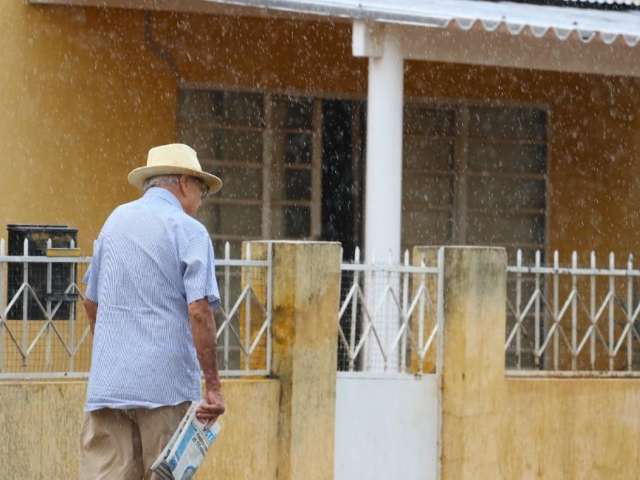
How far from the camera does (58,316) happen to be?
7668 mm

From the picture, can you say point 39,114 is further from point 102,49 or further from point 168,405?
point 168,405

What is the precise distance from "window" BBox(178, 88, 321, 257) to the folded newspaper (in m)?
5.56

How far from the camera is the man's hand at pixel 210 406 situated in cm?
558

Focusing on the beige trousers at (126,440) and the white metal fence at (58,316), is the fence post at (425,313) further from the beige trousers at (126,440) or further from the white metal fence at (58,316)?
the beige trousers at (126,440)

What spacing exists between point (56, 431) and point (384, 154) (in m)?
2.86

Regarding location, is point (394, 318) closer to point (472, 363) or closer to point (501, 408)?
point (472, 363)

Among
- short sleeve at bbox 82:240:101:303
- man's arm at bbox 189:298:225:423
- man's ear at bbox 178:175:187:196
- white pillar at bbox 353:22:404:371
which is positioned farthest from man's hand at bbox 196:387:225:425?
white pillar at bbox 353:22:404:371

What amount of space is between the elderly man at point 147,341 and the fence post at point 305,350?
226cm

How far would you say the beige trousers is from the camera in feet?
18.5

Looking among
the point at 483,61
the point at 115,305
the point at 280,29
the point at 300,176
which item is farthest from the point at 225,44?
the point at 115,305

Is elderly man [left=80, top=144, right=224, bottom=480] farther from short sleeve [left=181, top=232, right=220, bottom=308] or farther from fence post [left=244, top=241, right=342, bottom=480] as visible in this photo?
fence post [left=244, top=241, right=342, bottom=480]

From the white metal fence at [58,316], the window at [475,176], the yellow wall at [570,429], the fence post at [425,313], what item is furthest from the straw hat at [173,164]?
the window at [475,176]

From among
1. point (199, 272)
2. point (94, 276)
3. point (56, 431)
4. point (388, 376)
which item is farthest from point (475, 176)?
point (199, 272)

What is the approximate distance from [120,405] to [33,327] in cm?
261
